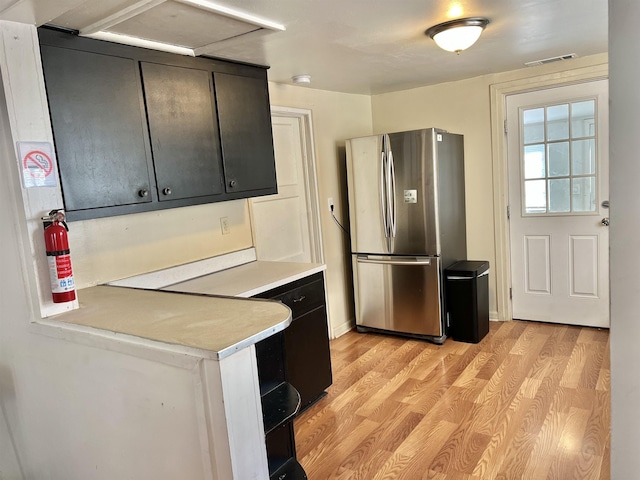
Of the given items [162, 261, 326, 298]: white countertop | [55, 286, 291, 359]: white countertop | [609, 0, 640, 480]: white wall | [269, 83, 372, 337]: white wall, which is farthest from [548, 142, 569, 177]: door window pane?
[55, 286, 291, 359]: white countertop

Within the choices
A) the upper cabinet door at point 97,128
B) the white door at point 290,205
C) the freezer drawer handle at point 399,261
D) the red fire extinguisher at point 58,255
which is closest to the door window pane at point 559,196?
the freezer drawer handle at point 399,261

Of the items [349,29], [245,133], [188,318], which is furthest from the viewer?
[245,133]

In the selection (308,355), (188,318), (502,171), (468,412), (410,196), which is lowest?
(468,412)

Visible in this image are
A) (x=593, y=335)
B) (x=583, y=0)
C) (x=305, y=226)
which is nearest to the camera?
(x=583, y=0)

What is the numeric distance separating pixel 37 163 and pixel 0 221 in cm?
30

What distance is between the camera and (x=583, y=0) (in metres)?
2.16

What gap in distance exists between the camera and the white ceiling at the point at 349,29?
1.84 meters

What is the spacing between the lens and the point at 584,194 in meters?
3.70

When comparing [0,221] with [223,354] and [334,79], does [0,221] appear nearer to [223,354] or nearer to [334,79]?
[223,354]

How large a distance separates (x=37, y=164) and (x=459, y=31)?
6.63 feet

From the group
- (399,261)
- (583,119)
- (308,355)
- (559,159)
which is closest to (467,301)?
(399,261)

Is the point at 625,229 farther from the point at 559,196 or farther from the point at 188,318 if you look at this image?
the point at 559,196

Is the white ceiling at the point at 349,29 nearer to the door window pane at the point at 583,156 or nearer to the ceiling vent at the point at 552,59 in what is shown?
the ceiling vent at the point at 552,59

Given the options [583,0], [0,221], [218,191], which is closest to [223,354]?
[0,221]
